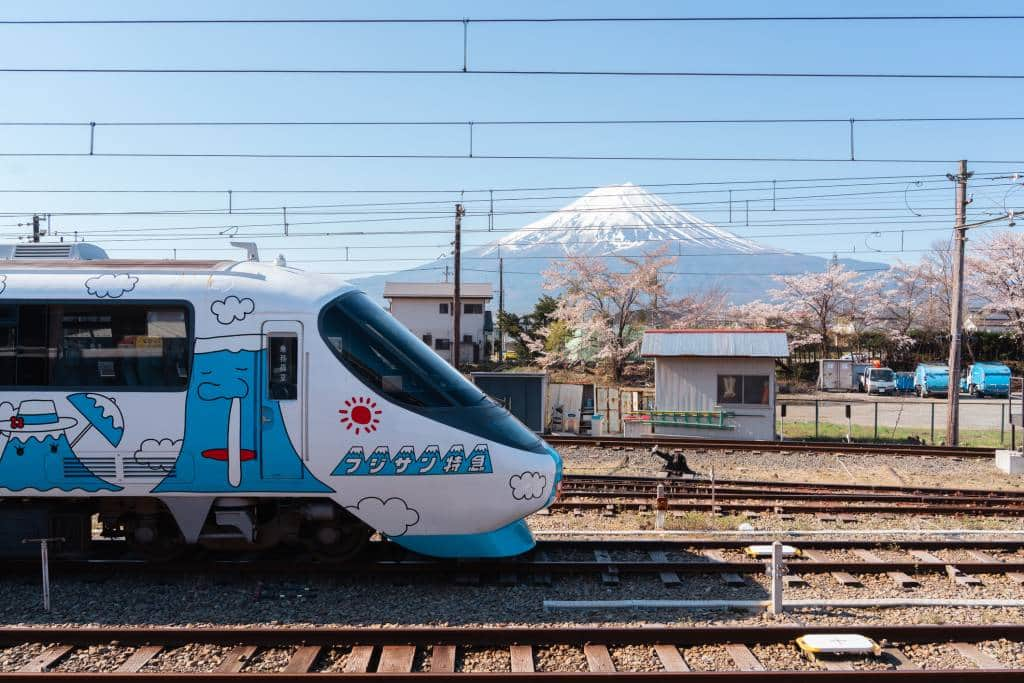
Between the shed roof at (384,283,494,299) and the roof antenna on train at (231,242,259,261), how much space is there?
49696 millimetres

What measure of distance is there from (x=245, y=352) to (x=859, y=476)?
13.9 m

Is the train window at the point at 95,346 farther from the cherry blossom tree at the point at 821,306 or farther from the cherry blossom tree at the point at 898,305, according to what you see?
the cherry blossom tree at the point at 898,305

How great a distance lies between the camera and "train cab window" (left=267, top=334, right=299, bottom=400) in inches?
290

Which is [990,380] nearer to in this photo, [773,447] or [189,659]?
[773,447]

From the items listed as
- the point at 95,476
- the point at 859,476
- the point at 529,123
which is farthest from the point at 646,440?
the point at 95,476

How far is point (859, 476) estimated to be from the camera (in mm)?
16781

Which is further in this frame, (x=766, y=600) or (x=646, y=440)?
(x=646, y=440)

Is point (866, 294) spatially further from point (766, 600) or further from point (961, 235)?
point (766, 600)

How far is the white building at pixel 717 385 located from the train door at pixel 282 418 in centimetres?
1792

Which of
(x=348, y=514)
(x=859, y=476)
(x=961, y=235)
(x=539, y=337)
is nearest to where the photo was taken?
(x=348, y=514)

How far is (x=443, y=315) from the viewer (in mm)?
60438

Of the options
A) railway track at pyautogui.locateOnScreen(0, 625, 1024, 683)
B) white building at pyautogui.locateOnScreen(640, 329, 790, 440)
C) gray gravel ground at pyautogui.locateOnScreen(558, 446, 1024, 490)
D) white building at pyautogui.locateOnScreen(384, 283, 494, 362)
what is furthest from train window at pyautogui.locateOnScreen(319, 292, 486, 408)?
white building at pyautogui.locateOnScreen(384, 283, 494, 362)

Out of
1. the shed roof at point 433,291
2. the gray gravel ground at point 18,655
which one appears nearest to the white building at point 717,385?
the gray gravel ground at point 18,655

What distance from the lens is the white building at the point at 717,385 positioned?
937 inches
